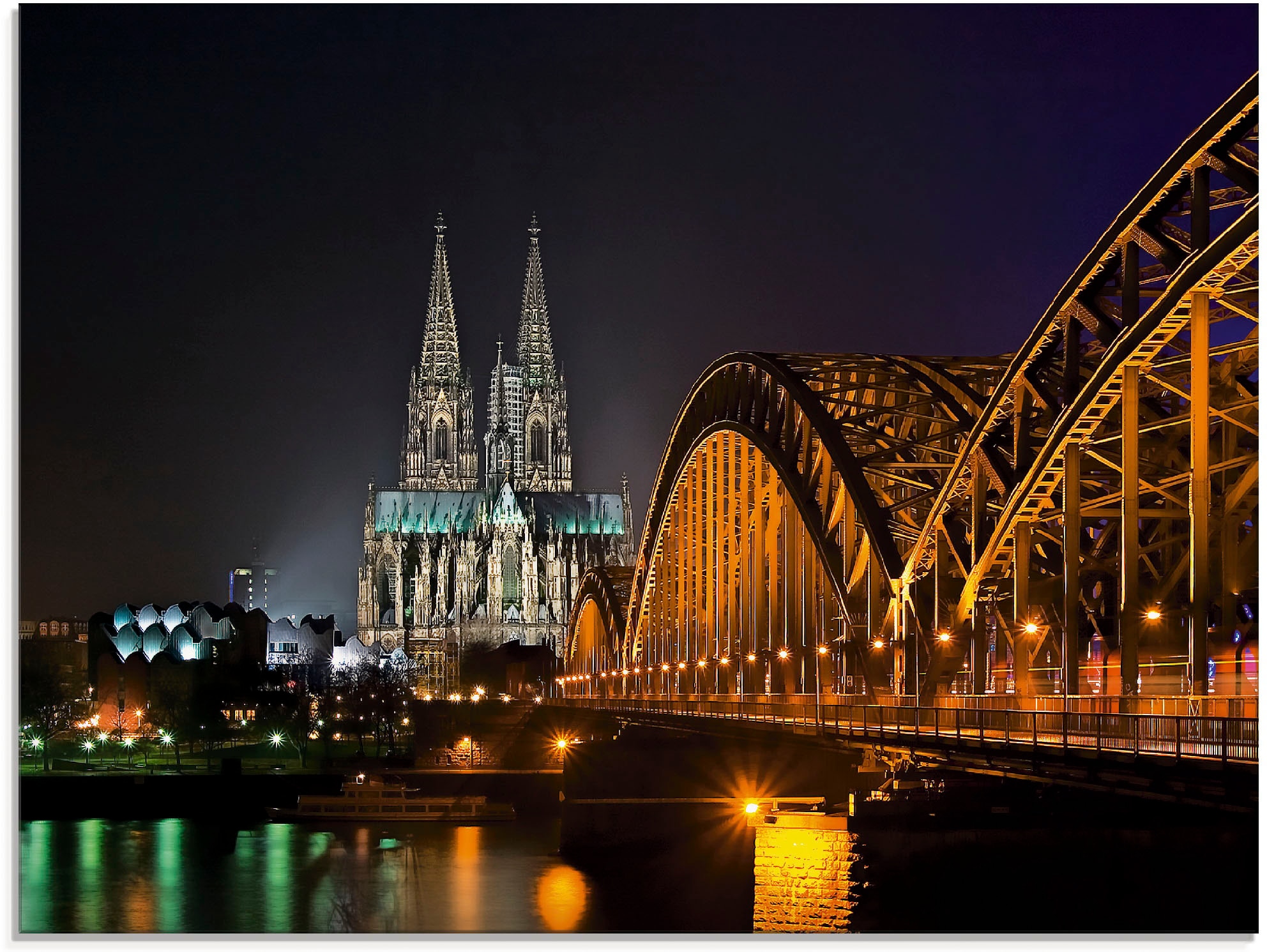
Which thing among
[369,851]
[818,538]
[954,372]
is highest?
[954,372]

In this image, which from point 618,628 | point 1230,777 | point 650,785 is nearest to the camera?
point 1230,777

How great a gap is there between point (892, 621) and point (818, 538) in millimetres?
7653

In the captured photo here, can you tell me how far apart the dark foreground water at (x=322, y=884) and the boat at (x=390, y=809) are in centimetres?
315

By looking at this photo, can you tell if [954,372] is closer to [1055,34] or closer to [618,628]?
[1055,34]

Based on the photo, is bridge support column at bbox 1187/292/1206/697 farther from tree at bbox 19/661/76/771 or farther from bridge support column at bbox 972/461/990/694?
tree at bbox 19/661/76/771

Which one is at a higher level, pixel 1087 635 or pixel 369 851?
pixel 1087 635

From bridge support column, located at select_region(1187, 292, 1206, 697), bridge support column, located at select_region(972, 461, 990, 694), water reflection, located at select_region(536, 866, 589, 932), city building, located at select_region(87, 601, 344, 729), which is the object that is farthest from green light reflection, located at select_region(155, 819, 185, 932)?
city building, located at select_region(87, 601, 344, 729)

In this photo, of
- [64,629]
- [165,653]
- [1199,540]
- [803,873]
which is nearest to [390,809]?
[803,873]

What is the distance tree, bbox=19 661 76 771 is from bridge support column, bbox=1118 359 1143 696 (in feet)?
283

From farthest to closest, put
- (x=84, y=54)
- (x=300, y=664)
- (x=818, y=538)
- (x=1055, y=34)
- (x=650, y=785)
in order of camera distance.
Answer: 1. (x=300, y=664)
2. (x=650, y=785)
3. (x=818, y=538)
4. (x=84, y=54)
5. (x=1055, y=34)

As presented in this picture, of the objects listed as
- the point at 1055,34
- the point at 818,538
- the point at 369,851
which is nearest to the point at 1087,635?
the point at 818,538

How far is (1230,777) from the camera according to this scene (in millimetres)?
22625

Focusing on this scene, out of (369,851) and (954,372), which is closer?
(954,372)

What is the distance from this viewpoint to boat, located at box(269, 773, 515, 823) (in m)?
82.2
